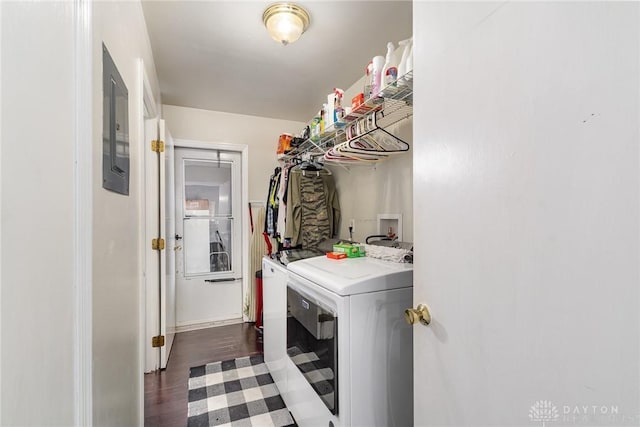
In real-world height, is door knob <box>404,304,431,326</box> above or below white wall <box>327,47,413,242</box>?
below

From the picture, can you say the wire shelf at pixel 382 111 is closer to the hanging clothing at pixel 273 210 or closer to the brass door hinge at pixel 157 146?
the hanging clothing at pixel 273 210

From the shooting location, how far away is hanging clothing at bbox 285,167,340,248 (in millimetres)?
2520

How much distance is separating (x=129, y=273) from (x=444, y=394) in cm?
130

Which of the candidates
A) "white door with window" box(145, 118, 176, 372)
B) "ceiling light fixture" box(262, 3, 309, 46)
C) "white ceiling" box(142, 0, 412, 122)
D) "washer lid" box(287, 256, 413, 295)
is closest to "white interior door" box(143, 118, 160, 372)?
"white door with window" box(145, 118, 176, 372)

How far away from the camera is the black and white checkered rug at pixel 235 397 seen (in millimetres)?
1592

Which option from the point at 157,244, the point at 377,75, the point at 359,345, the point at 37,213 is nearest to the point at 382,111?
the point at 377,75

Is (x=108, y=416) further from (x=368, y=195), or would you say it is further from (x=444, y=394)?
(x=368, y=195)

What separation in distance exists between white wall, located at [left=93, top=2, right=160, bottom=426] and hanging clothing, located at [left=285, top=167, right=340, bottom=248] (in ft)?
4.31

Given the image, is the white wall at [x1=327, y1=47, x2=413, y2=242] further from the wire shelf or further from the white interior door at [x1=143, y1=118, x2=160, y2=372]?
the white interior door at [x1=143, y1=118, x2=160, y2=372]

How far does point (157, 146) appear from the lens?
2059mm

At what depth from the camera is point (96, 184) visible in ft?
2.57

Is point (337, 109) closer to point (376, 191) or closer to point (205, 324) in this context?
point (376, 191)

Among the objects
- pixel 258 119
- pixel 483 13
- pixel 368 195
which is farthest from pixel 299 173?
pixel 483 13

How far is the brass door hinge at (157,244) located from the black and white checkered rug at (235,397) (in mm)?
1011
